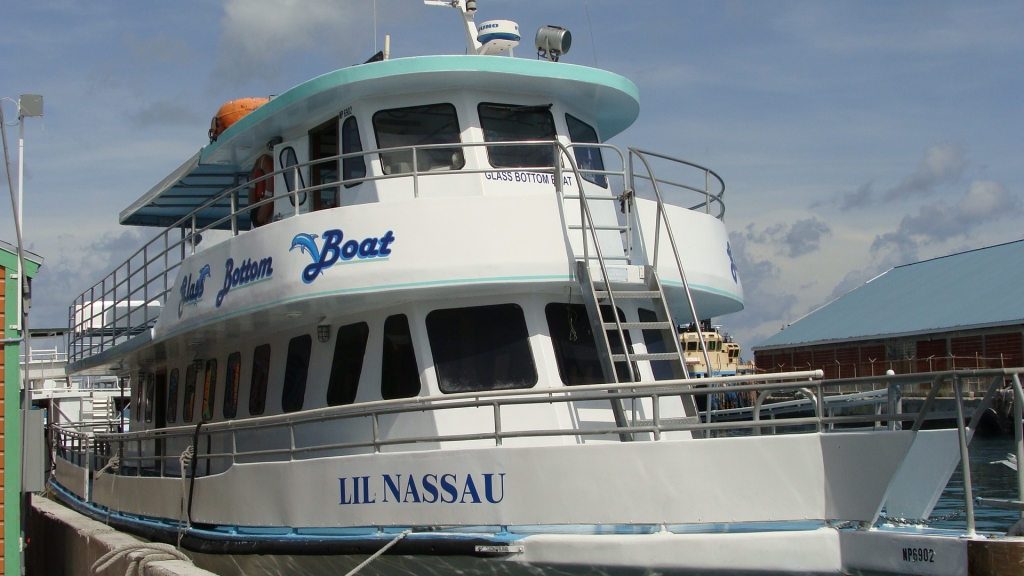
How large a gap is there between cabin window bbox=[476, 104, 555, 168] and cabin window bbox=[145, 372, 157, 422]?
7.57m

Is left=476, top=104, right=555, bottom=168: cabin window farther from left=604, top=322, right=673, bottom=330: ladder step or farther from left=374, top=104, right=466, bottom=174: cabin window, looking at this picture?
left=604, top=322, right=673, bottom=330: ladder step

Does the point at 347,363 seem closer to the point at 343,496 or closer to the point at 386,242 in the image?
the point at 386,242

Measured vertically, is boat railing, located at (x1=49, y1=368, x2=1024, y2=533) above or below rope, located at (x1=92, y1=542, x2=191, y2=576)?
above

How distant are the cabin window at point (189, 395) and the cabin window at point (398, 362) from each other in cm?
476

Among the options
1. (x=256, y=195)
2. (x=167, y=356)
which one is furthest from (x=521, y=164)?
(x=167, y=356)

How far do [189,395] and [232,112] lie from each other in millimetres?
3728

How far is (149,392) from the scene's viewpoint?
578 inches

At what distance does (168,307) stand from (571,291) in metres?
5.01

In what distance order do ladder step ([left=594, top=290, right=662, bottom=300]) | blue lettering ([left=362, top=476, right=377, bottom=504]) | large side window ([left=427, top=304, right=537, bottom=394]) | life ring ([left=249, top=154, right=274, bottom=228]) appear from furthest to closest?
life ring ([left=249, top=154, right=274, bottom=228]) < large side window ([left=427, top=304, right=537, bottom=394]) < ladder step ([left=594, top=290, right=662, bottom=300]) < blue lettering ([left=362, top=476, right=377, bottom=504])

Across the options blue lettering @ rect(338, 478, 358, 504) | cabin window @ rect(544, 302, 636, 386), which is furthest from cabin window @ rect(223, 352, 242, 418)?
cabin window @ rect(544, 302, 636, 386)

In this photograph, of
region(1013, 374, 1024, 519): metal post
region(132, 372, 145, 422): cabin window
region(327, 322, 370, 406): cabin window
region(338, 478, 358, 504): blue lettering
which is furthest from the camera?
region(132, 372, 145, 422): cabin window

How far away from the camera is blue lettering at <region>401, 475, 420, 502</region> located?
7113mm

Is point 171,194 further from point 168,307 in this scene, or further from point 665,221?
point 665,221

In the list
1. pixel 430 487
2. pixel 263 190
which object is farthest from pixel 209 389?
pixel 430 487
